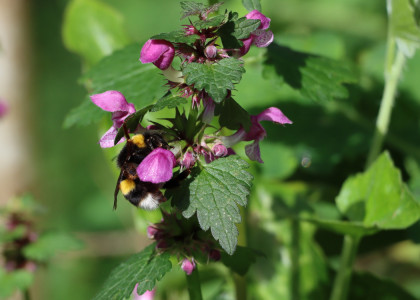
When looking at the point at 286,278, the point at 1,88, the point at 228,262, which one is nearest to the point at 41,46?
the point at 1,88

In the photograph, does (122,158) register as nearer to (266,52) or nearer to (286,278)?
(266,52)

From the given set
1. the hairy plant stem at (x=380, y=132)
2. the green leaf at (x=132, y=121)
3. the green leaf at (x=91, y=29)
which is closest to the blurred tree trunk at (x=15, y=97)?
the green leaf at (x=91, y=29)

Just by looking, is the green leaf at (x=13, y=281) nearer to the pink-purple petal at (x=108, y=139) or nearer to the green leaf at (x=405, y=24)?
the pink-purple petal at (x=108, y=139)

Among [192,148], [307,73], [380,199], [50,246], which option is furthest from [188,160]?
[50,246]

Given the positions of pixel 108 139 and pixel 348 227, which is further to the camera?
pixel 348 227

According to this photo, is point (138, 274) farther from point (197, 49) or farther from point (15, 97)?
point (15, 97)
